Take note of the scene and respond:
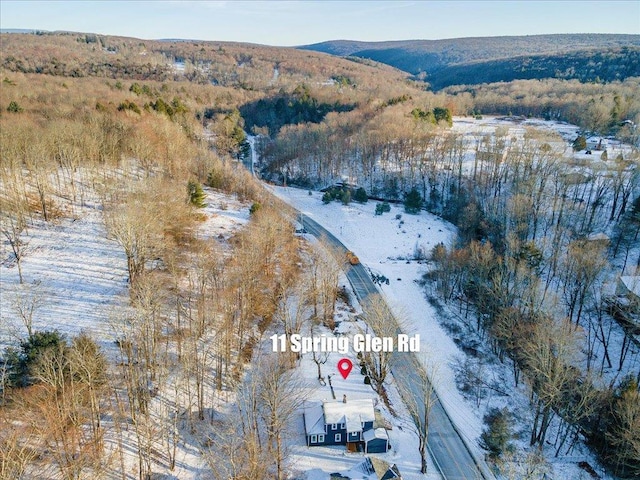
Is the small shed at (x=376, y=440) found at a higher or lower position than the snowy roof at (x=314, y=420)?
lower

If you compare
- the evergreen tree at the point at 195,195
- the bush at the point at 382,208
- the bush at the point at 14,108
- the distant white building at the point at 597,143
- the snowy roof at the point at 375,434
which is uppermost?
the bush at the point at 14,108

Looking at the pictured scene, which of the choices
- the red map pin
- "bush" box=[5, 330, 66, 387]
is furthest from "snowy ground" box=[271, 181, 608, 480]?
"bush" box=[5, 330, 66, 387]

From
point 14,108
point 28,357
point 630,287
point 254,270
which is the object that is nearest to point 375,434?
point 254,270

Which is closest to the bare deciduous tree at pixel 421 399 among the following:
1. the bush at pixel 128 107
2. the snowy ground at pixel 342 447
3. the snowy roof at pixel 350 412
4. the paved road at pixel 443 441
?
the paved road at pixel 443 441

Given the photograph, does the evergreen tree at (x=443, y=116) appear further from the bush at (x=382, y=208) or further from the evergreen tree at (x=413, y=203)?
the bush at (x=382, y=208)

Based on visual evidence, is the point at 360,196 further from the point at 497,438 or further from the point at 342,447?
the point at 342,447

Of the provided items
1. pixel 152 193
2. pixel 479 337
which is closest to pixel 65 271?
pixel 152 193

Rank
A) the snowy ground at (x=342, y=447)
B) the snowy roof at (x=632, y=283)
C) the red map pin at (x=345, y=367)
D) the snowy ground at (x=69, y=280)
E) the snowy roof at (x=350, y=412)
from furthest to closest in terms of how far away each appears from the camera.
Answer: the snowy roof at (x=632, y=283) < the red map pin at (x=345, y=367) < the snowy ground at (x=69, y=280) < the snowy roof at (x=350, y=412) < the snowy ground at (x=342, y=447)
